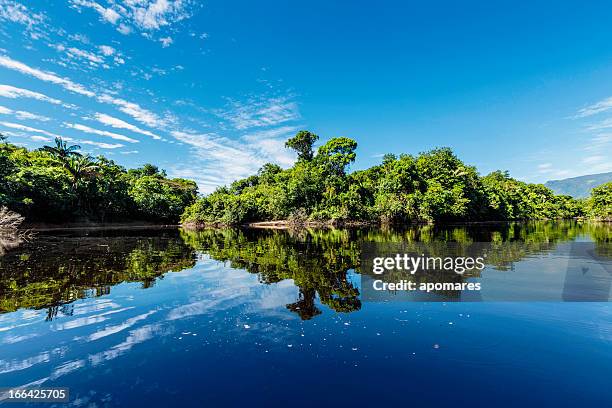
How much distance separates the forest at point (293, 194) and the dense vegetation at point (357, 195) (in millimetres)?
192

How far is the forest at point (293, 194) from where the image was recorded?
49.3 m

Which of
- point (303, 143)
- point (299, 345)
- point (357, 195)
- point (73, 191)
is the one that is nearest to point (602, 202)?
point (357, 195)

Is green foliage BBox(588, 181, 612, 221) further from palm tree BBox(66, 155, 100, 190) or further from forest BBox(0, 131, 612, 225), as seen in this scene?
palm tree BBox(66, 155, 100, 190)

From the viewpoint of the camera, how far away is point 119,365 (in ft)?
16.9

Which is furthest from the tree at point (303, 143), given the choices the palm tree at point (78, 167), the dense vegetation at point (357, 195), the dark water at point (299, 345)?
the dark water at point (299, 345)

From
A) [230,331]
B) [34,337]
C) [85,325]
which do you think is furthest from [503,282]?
[34,337]

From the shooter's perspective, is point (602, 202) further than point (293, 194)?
Yes

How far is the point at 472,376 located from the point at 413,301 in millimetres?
4002

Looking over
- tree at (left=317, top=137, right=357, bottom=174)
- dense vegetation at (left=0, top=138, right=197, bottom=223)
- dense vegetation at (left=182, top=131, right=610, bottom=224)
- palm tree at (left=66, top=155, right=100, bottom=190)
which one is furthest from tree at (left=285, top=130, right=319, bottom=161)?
palm tree at (left=66, top=155, right=100, bottom=190)

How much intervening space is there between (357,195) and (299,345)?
169ft

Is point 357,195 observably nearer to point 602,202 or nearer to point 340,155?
point 340,155

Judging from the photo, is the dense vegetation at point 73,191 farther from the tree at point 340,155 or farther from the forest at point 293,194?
the tree at point 340,155

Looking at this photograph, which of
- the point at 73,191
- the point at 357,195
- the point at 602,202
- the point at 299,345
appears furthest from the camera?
the point at 602,202

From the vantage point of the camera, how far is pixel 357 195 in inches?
2222
